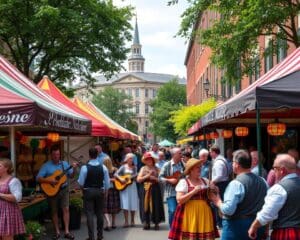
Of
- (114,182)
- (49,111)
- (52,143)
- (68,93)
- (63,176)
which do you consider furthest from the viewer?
(68,93)

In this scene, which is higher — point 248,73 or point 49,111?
point 248,73

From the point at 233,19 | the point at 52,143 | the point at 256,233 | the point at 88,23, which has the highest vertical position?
the point at 88,23

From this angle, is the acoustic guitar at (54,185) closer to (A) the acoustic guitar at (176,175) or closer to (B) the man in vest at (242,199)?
(A) the acoustic guitar at (176,175)

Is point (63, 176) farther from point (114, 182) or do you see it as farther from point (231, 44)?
point (231, 44)

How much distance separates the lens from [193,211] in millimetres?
7367

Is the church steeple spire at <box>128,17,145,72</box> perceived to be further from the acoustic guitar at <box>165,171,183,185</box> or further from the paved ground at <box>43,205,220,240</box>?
the acoustic guitar at <box>165,171,183,185</box>

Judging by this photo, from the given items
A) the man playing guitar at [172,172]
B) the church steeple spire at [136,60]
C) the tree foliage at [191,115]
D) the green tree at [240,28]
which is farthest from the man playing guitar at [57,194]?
the church steeple spire at [136,60]

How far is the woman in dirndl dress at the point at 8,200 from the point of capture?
776 cm

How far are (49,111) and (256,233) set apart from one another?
3.79 metres

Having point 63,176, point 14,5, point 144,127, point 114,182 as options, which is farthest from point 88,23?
point 144,127

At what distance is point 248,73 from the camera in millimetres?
19125

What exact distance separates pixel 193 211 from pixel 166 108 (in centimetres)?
8402

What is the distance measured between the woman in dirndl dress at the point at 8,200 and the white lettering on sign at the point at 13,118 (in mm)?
559

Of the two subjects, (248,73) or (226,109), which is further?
(248,73)
